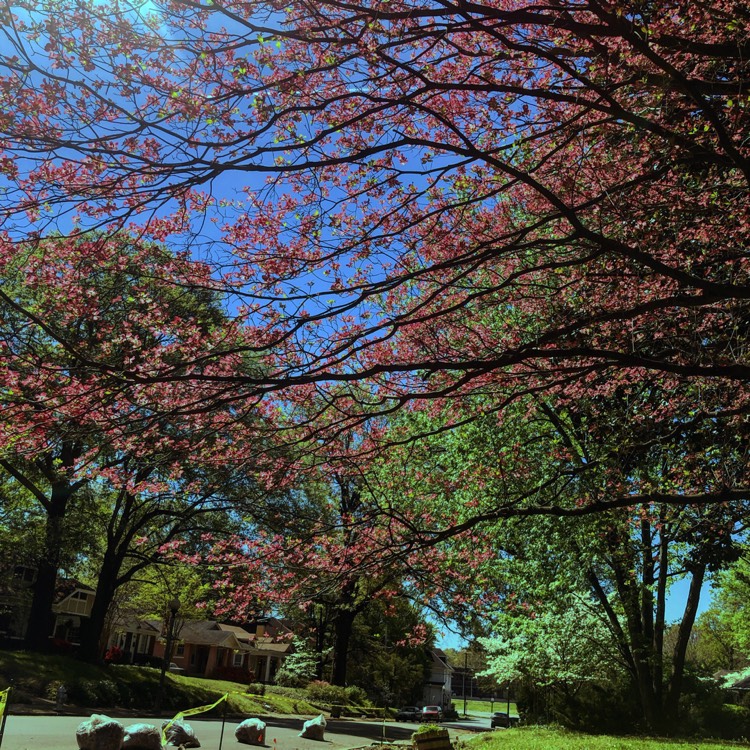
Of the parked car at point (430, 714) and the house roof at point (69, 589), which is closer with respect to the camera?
the house roof at point (69, 589)

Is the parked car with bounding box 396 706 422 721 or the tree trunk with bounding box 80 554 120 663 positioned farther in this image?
the parked car with bounding box 396 706 422 721

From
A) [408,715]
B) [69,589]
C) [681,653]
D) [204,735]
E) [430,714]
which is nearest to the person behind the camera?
[204,735]

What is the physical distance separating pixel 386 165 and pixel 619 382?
577 cm

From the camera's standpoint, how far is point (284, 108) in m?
5.81

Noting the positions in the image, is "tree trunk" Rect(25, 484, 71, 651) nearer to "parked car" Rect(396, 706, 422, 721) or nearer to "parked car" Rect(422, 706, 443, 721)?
"parked car" Rect(396, 706, 422, 721)

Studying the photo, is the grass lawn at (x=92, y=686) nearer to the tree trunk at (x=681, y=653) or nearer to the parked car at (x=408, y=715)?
the tree trunk at (x=681, y=653)

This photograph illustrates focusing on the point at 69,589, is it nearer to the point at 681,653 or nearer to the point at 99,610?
the point at 99,610

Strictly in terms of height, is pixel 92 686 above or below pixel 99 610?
below

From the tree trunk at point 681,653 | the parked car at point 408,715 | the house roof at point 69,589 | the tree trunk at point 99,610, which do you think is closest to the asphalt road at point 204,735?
the tree trunk at point 99,610

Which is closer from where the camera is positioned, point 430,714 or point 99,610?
point 99,610

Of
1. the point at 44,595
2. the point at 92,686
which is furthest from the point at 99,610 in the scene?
the point at 92,686

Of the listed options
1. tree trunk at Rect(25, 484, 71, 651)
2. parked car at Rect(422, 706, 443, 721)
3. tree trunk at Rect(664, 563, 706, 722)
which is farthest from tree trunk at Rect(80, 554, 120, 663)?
parked car at Rect(422, 706, 443, 721)

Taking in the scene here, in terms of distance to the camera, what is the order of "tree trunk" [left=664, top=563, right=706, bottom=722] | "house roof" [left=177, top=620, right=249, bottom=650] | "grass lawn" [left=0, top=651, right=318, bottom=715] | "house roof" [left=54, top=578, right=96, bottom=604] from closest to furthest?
"tree trunk" [left=664, top=563, right=706, bottom=722], "grass lawn" [left=0, top=651, right=318, bottom=715], "house roof" [left=54, top=578, right=96, bottom=604], "house roof" [left=177, top=620, right=249, bottom=650]

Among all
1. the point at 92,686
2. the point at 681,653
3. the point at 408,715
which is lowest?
the point at 408,715
